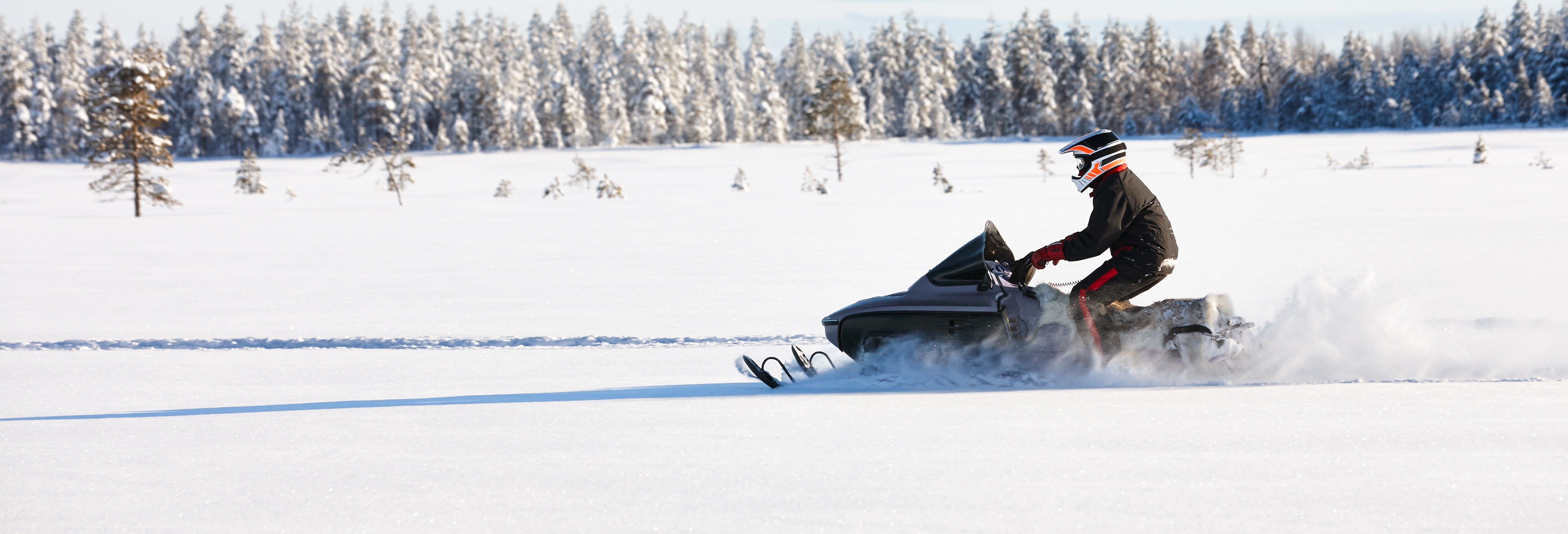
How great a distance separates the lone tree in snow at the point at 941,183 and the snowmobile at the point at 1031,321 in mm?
27487

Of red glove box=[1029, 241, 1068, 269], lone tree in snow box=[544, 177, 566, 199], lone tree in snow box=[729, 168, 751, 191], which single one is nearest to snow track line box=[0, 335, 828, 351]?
red glove box=[1029, 241, 1068, 269]

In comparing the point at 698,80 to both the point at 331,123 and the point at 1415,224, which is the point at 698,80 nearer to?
the point at 331,123

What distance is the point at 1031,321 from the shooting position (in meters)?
5.22

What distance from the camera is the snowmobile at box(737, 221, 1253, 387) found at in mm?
5125

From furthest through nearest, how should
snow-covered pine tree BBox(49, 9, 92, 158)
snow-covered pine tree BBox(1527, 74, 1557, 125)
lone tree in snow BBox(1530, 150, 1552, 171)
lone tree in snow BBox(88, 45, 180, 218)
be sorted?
snow-covered pine tree BBox(49, 9, 92, 158)
snow-covered pine tree BBox(1527, 74, 1557, 125)
lone tree in snow BBox(1530, 150, 1552, 171)
lone tree in snow BBox(88, 45, 180, 218)

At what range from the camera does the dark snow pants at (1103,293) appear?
5039mm

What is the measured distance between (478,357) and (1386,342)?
591cm

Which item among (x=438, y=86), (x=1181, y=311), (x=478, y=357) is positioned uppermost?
(x=438, y=86)

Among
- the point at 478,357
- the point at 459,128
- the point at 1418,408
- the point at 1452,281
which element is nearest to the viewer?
the point at 1418,408

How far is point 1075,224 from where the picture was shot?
19312mm

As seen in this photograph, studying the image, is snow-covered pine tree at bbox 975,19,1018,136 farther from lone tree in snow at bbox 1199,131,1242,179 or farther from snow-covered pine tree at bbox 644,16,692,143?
lone tree in snow at bbox 1199,131,1242,179

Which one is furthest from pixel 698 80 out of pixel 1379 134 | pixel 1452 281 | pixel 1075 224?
pixel 1452 281

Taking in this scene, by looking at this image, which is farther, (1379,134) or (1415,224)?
(1379,134)

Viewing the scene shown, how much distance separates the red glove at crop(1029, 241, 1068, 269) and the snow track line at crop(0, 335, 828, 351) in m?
2.73
